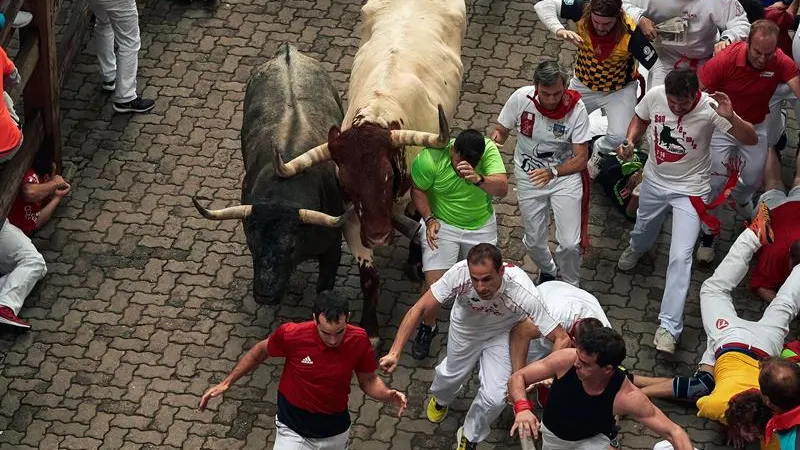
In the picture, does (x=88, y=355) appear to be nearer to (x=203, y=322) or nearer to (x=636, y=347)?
(x=203, y=322)

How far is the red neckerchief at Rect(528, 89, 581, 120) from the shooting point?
1102 centimetres

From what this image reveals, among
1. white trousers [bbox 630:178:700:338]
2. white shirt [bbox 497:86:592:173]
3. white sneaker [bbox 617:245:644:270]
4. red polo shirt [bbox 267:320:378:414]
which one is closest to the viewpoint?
red polo shirt [bbox 267:320:378:414]

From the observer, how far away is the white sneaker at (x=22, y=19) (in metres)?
12.2

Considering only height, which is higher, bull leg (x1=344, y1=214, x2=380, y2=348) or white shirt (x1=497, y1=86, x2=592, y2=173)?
white shirt (x1=497, y1=86, x2=592, y2=173)

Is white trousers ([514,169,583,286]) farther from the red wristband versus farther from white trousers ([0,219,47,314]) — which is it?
white trousers ([0,219,47,314])

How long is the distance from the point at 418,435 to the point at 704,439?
2169 mm

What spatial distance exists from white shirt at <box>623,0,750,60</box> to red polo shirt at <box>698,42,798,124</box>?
0.53 m

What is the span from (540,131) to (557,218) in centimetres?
76

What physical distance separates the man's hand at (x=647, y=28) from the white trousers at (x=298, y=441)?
4.70 meters

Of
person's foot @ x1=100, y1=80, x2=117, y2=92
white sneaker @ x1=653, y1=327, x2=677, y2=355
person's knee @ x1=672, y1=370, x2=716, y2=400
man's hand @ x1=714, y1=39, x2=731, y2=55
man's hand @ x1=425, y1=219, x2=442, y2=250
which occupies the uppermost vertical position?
man's hand @ x1=714, y1=39, x2=731, y2=55

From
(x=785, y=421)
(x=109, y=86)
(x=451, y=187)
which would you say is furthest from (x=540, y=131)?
(x=109, y=86)

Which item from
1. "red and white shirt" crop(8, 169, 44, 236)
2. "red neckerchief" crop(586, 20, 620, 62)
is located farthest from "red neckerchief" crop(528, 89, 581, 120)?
"red and white shirt" crop(8, 169, 44, 236)

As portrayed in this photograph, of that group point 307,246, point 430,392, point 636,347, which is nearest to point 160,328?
point 307,246

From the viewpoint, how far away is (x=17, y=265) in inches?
465
